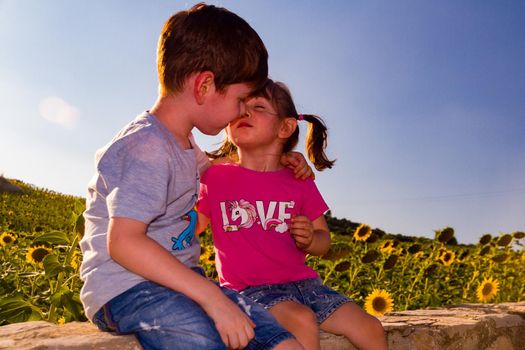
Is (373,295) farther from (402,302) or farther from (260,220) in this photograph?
(260,220)

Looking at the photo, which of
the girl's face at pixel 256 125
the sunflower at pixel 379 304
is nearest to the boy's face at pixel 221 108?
the girl's face at pixel 256 125

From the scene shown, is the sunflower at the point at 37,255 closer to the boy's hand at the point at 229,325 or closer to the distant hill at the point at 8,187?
the boy's hand at the point at 229,325

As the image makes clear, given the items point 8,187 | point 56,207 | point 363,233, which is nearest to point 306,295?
point 363,233

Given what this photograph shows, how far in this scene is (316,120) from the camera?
3.20m

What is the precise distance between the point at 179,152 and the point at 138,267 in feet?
1.38

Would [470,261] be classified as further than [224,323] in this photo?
Yes

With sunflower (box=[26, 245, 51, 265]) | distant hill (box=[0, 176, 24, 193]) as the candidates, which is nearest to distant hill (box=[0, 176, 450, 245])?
distant hill (box=[0, 176, 24, 193])

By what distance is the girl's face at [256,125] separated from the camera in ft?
9.21

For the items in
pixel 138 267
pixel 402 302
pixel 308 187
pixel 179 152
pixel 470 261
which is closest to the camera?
pixel 138 267

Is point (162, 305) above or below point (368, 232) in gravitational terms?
below

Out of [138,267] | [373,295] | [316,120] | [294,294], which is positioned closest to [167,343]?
[138,267]

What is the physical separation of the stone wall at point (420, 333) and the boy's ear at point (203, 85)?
0.81 m

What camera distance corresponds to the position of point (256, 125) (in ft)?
9.28

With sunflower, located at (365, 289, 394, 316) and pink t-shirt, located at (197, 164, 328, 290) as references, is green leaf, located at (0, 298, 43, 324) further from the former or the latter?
sunflower, located at (365, 289, 394, 316)
